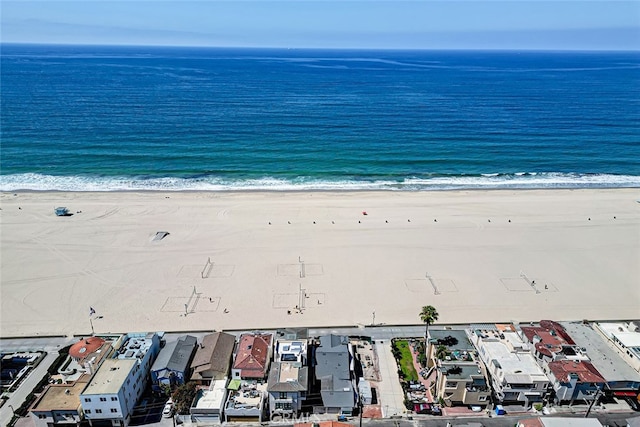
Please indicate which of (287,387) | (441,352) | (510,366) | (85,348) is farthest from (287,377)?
(510,366)

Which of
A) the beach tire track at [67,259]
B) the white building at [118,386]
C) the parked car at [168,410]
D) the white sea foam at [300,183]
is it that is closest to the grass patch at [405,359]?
the parked car at [168,410]

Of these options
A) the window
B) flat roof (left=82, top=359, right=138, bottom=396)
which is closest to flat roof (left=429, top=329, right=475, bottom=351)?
the window

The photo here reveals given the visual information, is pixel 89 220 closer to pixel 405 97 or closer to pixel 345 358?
pixel 345 358

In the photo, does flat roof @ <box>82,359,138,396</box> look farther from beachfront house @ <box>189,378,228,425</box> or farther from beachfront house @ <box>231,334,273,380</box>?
beachfront house @ <box>231,334,273,380</box>

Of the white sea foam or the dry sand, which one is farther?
the white sea foam

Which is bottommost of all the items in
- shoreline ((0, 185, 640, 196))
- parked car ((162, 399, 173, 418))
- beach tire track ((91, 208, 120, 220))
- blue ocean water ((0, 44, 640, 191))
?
parked car ((162, 399, 173, 418))

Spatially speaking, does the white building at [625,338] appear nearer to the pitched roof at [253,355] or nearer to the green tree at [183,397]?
the pitched roof at [253,355]

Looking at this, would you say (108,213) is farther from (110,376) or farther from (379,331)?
(379,331)
